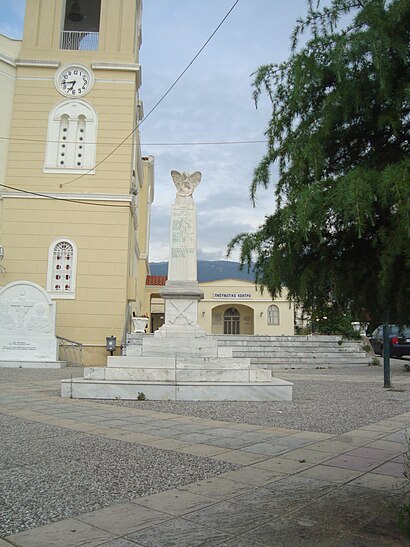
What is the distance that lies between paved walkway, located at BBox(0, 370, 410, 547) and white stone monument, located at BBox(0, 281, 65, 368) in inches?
435

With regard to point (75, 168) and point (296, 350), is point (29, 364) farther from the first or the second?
point (296, 350)

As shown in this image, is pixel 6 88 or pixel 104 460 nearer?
pixel 104 460

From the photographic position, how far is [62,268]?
18969 mm

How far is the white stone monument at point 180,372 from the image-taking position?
331 inches

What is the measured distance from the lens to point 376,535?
2.66 meters

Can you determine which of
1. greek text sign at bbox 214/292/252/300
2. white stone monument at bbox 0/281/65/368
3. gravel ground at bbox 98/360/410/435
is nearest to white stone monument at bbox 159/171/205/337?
gravel ground at bbox 98/360/410/435

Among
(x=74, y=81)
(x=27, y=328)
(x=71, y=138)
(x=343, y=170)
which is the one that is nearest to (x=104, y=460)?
(x=343, y=170)

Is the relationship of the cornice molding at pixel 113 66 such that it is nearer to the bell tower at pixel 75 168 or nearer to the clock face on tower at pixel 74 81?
the bell tower at pixel 75 168

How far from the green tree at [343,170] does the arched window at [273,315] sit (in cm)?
3458

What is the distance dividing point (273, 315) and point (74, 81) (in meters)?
23.7

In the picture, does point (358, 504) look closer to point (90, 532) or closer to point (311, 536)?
point (311, 536)

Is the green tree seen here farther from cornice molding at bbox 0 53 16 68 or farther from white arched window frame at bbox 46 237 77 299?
cornice molding at bbox 0 53 16 68

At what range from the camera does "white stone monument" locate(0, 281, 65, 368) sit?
1606 centimetres

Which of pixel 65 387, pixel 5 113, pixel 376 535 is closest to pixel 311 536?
pixel 376 535
